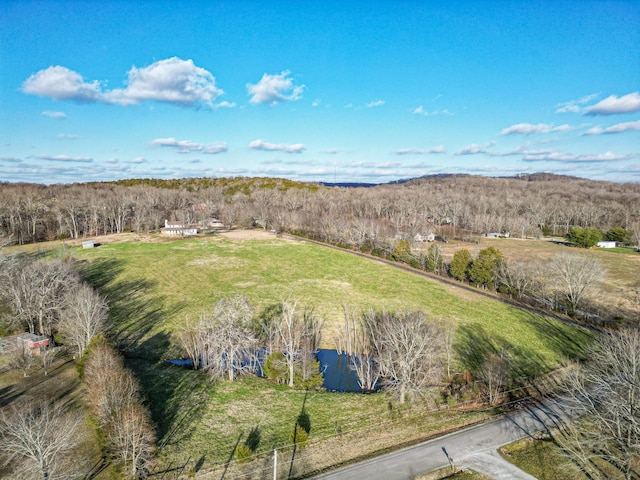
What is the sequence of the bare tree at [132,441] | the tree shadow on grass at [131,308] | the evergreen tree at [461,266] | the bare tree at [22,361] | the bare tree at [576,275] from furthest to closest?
the evergreen tree at [461,266] → the bare tree at [576,275] → the tree shadow on grass at [131,308] → the bare tree at [22,361] → the bare tree at [132,441]

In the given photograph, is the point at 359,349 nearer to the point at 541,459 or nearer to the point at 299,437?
the point at 299,437

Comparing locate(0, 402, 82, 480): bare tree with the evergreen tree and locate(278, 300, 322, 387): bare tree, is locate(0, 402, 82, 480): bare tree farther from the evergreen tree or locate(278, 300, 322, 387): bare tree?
the evergreen tree

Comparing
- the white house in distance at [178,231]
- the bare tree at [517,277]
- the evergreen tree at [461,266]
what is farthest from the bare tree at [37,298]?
the white house in distance at [178,231]

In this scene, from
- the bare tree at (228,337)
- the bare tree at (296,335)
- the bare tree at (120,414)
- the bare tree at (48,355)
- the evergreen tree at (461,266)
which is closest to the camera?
the bare tree at (120,414)

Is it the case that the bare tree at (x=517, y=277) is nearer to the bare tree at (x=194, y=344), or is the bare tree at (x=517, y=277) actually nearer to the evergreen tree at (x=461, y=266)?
the evergreen tree at (x=461, y=266)

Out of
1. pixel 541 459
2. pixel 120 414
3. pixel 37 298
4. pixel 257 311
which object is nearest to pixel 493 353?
pixel 541 459

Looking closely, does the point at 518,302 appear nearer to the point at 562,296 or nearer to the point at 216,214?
the point at 562,296

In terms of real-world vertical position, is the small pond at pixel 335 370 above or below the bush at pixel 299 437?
below

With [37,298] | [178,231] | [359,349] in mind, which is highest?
[178,231]
